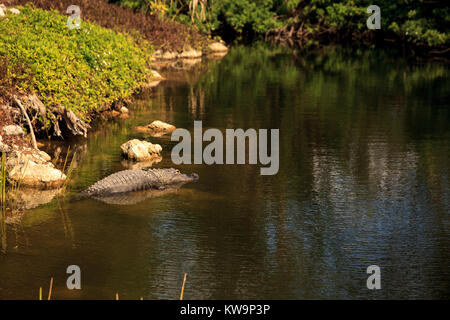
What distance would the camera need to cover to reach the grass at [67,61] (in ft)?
49.2

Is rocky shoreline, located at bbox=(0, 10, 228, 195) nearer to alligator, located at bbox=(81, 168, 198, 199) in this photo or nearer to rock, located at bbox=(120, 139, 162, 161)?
rock, located at bbox=(120, 139, 162, 161)

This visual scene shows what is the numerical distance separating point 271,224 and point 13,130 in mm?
5306

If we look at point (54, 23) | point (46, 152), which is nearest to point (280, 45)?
point (54, 23)

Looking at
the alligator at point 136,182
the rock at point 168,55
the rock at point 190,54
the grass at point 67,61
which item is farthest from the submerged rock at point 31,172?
the rock at point 190,54

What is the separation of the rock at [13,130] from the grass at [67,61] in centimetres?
110

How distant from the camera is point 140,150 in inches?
574

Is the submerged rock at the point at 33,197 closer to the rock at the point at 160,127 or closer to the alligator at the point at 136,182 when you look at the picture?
the alligator at the point at 136,182

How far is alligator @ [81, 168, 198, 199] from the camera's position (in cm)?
1219

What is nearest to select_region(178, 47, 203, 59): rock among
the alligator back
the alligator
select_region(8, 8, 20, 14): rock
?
select_region(8, 8, 20, 14): rock

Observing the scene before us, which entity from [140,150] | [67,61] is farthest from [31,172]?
[67,61]

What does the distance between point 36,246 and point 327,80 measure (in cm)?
1850

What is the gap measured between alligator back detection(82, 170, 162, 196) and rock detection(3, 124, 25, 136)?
2.17 metres

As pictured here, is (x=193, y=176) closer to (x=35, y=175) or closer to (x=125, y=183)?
(x=125, y=183)
